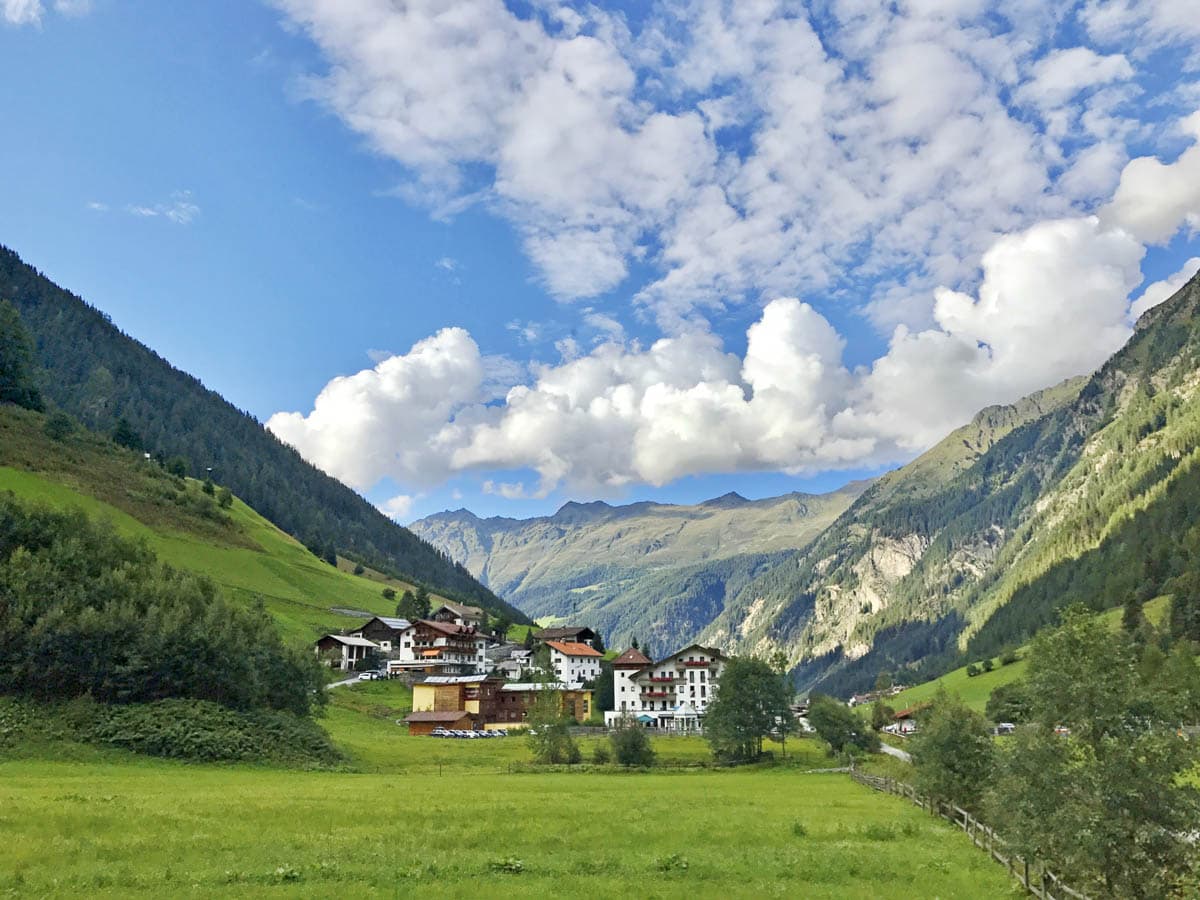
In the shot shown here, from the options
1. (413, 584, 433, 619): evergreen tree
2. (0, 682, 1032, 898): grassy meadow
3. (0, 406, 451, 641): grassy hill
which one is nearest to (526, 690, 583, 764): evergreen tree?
(0, 682, 1032, 898): grassy meadow

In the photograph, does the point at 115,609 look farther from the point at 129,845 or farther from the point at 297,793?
the point at 129,845

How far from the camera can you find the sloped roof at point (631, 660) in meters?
145

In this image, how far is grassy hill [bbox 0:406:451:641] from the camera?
135 m

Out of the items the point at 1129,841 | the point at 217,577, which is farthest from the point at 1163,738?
the point at 217,577

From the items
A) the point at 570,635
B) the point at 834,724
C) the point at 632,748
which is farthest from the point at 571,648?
the point at 632,748

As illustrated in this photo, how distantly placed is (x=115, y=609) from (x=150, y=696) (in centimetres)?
808

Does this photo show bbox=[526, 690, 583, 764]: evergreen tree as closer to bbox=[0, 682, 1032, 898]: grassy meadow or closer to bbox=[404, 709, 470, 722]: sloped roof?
bbox=[0, 682, 1032, 898]: grassy meadow

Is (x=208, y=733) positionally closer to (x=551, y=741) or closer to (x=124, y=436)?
(x=551, y=741)

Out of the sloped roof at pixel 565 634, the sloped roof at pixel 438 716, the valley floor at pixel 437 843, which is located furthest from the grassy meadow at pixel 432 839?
the sloped roof at pixel 565 634

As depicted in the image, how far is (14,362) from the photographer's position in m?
166

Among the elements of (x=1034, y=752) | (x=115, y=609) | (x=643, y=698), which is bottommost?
(x=643, y=698)

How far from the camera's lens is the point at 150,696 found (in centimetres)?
6500

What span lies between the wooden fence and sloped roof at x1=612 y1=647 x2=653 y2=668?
83.9 m

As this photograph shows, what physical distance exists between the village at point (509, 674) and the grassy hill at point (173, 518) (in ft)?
35.9
